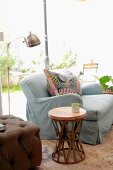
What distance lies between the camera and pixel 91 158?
2.75 m

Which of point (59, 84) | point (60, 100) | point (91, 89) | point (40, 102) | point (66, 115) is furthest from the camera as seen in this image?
point (91, 89)

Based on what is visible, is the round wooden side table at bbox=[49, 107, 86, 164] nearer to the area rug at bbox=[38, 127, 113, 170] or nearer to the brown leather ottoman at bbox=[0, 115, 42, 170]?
the area rug at bbox=[38, 127, 113, 170]

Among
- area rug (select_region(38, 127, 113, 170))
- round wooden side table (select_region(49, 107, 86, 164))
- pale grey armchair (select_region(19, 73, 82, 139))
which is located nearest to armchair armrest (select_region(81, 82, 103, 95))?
pale grey armchair (select_region(19, 73, 82, 139))

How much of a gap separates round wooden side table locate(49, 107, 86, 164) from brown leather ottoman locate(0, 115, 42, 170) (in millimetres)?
314

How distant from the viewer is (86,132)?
3156 millimetres

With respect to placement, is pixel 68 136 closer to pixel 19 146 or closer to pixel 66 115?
pixel 66 115

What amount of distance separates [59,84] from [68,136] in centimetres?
90

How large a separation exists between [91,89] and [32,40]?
1297 mm

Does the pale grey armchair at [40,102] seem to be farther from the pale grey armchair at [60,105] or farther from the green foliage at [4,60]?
the green foliage at [4,60]

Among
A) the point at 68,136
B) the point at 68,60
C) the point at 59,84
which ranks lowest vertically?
the point at 68,136

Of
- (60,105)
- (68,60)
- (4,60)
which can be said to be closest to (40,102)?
(60,105)

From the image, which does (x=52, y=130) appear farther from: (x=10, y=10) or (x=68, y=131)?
(x=10, y=10)

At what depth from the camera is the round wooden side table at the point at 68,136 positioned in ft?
8.57

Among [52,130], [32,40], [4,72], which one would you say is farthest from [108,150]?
[4,72]
